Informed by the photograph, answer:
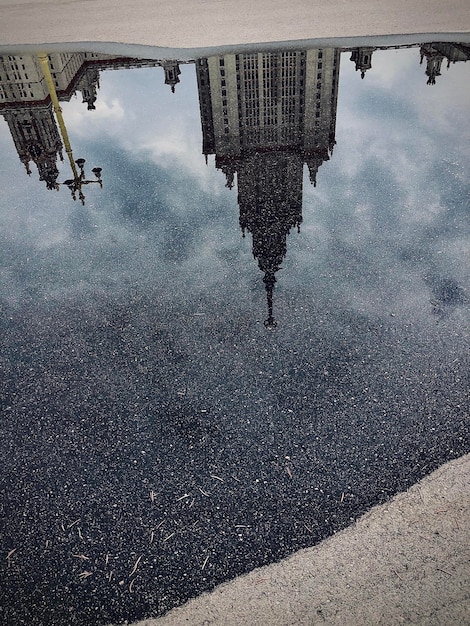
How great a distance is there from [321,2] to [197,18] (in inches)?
348

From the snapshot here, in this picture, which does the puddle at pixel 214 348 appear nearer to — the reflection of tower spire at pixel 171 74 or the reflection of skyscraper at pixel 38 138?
the reflection of skyscraper at pixel 38 138

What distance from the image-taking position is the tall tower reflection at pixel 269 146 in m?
11.6

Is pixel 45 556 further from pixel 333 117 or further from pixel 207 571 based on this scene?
pixel 333 117

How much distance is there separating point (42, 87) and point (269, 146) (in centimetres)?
1222

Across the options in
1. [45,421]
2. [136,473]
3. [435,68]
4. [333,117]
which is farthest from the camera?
[435,68]

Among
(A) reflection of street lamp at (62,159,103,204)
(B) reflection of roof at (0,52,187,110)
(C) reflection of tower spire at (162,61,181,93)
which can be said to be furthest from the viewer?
(C) reflection of tower spire at (162,61,181,93)

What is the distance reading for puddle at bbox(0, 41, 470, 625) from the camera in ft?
20.6

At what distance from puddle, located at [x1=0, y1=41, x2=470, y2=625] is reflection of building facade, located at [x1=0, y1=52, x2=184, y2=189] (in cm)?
193

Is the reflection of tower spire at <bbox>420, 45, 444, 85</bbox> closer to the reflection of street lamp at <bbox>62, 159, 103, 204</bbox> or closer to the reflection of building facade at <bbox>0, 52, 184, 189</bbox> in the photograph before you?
the reflection of building facade at <bbox>0, 52, 184, 189</bbox>

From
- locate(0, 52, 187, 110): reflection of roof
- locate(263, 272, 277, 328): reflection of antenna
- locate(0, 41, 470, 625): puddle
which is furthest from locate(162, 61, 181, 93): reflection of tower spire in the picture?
locate(263, 272, 277, 328): reflection of antenna

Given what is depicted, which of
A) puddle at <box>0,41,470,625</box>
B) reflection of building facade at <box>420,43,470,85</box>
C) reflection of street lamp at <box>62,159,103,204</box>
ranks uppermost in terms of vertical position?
reflection of building facade at <box>420,43,470,85</box>

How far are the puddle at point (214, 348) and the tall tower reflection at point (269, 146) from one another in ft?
0.33

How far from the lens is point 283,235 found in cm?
1154

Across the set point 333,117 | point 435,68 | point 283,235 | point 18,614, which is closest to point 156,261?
point 283,235
